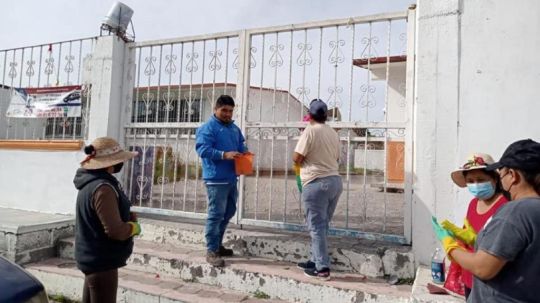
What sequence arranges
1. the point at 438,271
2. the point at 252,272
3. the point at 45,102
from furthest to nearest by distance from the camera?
the point at 45,102 → the point at 252,272 → the point at 438,271

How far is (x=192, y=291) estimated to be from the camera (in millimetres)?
3557

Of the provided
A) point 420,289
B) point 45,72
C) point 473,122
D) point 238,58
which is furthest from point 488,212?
point 45,72

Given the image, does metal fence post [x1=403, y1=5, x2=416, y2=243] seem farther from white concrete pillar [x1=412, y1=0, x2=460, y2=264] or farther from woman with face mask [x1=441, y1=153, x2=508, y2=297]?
woman with face mask [x1=441, y1=153, x2=508, y2=297]

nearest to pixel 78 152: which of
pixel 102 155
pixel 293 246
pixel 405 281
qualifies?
pixel 102 155

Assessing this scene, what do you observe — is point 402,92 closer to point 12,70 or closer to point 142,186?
point 142,186

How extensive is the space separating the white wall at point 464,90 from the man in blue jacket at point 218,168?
181cm

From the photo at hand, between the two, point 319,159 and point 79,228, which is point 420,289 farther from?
point 79,228

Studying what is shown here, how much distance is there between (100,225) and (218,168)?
1.44 m

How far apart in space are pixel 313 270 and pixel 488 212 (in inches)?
63.5

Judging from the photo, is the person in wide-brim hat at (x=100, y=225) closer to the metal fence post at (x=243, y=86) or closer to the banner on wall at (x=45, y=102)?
the metal fence post at (x=243, y=86)

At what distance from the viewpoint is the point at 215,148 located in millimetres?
3770

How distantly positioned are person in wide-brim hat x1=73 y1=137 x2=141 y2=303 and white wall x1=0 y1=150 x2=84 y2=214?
304cm

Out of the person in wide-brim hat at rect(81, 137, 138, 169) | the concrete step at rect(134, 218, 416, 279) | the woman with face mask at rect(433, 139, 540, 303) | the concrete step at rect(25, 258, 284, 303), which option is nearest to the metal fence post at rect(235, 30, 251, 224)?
the concrete step at rect(134, 218, 416, 279)

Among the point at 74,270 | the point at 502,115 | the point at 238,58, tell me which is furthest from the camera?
the point at 238,58
